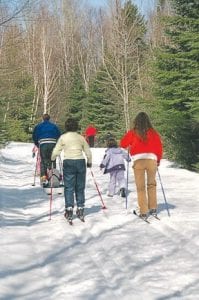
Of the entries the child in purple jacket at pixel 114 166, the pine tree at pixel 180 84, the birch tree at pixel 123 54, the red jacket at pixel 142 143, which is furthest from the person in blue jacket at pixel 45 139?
the birch tree at pixel 123 54

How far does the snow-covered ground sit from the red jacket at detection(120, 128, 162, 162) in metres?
1.29

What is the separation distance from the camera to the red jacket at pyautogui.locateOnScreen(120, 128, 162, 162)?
988 centimetres

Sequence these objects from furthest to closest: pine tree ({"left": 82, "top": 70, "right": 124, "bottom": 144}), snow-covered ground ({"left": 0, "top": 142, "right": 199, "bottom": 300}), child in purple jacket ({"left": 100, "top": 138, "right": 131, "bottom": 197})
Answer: pine tree ({"left": 82, "top": 70, "right": 124, "bottom": 144}), child in purple jacket ({"left": 100, "top": 138, "right": 131, "bottom": 197}), snow-covered ground ({"left": 0, "top": 142, "right": 199, "bottom": 300})

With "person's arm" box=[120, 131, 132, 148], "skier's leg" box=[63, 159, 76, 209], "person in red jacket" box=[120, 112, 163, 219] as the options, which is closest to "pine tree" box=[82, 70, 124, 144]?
"person's arm" box=[120, 131, 132, 148]

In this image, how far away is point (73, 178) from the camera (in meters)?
9.83

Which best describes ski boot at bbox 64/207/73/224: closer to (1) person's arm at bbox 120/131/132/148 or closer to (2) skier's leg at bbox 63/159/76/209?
(2) skier's leg at bbox 63/159/76/209

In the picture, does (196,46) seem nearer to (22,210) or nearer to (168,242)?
(22,210)

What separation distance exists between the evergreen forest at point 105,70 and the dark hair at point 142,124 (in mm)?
3671

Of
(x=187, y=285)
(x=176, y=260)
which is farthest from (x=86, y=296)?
(x=176, y=260)

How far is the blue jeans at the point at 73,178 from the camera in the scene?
9.77m

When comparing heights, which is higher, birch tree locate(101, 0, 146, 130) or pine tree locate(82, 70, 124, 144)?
birch tree locate(101, 0, 146, 130)

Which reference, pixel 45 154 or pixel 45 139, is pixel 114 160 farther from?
pixel 45 139

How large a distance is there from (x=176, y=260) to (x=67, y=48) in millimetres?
65868

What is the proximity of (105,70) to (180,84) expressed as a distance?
28372 mm
